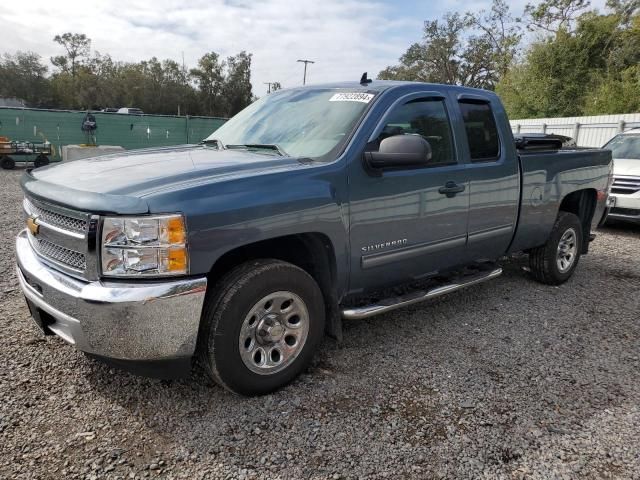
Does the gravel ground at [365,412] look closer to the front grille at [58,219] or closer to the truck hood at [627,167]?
the front grille at [58,219]

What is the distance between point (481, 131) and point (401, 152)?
1.42 metres

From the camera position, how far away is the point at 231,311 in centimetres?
257

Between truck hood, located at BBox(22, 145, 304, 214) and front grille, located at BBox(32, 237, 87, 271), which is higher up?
truck hood, located at BBox(22, 145, 304, 214)

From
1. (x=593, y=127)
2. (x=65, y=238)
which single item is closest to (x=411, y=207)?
(x=65, y=238)

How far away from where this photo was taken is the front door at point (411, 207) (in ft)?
10.2

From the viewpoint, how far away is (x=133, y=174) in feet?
8.84

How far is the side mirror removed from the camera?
9.75 feet

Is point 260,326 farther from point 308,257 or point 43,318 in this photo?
point 43,318

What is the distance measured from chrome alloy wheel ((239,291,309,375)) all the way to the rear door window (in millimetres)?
1981

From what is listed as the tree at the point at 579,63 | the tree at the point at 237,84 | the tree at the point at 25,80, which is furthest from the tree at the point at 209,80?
the tree at the point at 579,63

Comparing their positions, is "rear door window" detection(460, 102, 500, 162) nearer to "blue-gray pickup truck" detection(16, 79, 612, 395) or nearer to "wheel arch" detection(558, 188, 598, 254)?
"blue-gray pickup truck" detection(16, 79, 612, 395)

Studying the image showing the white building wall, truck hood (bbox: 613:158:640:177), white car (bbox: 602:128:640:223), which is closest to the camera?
white car (bbox: 602:128:640:223)

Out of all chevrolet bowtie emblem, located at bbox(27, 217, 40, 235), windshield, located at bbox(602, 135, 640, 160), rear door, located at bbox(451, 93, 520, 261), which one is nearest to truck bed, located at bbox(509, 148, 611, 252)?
rear door, located at bbox(451, 93, 520, 261)

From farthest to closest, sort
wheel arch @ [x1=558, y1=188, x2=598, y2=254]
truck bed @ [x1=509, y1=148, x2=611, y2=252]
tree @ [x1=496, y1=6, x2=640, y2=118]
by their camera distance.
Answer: tree @ [x1=496, y1=6, x2=640, y2=118] < wheel arch @ [x1=558, y1=188, x2=598, y2=254] < truck bed @ [x1=509, y1=148, x2=611, y2=252]
